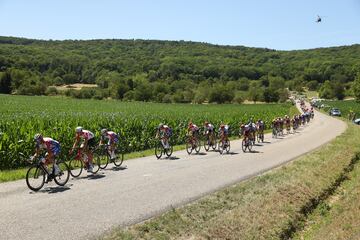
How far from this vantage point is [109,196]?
11.9m

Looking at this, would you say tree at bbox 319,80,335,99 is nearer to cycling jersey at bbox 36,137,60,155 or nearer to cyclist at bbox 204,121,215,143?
cyclist at bbox 204,121,215,143

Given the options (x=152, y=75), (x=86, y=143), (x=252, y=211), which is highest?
(x=86, y=143)

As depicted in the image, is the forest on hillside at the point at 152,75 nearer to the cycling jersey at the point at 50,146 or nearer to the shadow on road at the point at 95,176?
the shadow on road at the point at 95,176

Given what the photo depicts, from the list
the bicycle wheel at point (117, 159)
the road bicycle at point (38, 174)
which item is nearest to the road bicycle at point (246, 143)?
the bicycle wheel at point (117, 159)

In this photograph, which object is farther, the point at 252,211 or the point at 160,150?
the point at 160,150

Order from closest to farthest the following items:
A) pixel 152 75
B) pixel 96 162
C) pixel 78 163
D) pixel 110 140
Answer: pixel 78 163 → pixel 96 162 → pixel 110 140 → pixel 152 75

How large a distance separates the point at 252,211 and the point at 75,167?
6535 millimetres

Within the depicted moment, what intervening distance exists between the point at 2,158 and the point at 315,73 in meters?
196

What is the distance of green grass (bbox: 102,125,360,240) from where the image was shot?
922cm

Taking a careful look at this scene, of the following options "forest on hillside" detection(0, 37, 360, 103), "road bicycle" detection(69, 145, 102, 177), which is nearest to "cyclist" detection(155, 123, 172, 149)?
"road bicycle" detection(69, 145, 102, 177)

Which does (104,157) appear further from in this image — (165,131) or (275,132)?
(275,132)

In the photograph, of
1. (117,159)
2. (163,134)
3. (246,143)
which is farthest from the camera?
(246,143)

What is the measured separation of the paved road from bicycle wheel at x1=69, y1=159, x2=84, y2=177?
0.37 meters

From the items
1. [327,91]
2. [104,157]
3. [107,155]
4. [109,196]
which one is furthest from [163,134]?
[327,91]
